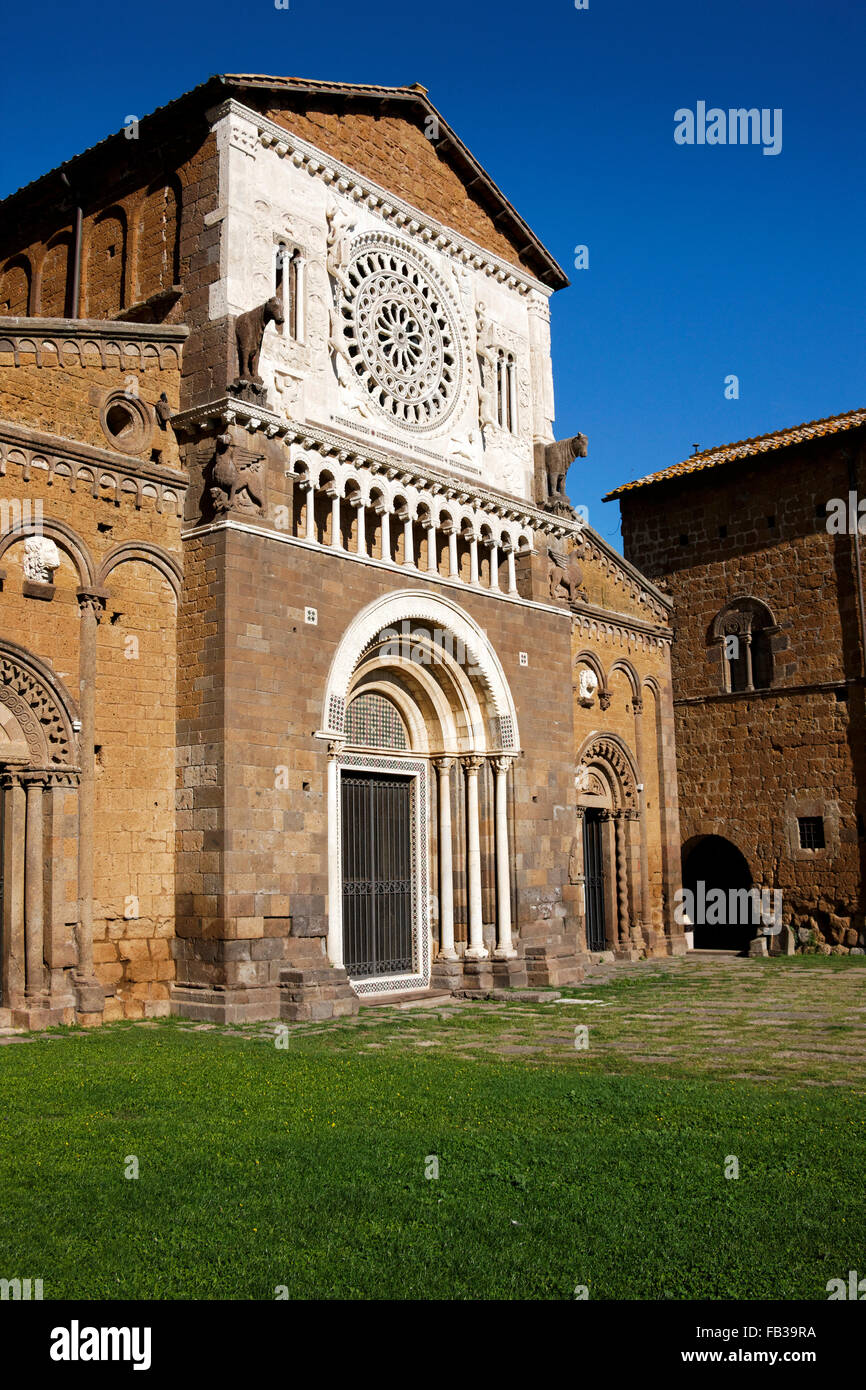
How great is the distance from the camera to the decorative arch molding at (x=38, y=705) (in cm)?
1421

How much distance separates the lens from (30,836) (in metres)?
14.1

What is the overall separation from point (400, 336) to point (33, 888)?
10.6 metres

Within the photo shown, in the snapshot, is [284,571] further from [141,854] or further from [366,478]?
[141,854]

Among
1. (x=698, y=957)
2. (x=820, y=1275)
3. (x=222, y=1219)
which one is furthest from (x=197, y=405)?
(x=698, y=957)

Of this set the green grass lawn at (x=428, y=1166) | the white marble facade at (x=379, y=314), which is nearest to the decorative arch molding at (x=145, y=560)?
the white marble facade at (x=379, y=314)

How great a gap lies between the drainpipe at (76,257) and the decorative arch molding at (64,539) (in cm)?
528

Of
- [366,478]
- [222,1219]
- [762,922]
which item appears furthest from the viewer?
[762,922]

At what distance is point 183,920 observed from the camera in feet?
50.7

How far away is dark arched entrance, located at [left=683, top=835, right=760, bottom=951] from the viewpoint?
27328 millimetres

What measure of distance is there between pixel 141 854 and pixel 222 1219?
948 centimetres

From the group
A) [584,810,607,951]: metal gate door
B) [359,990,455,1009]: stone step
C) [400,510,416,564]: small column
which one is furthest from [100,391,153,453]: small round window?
[584,810,607,951]: metal gate door

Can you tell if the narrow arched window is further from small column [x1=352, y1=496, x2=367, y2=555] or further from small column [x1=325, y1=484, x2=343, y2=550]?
small column [x1=325, y1=484, x2=343, y2=550]

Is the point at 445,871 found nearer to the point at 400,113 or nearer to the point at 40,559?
the point at 40,559

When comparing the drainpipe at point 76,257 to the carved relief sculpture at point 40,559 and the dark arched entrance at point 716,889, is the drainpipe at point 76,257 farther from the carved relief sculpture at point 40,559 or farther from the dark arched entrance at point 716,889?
the dark arched entrance at point 716,889
